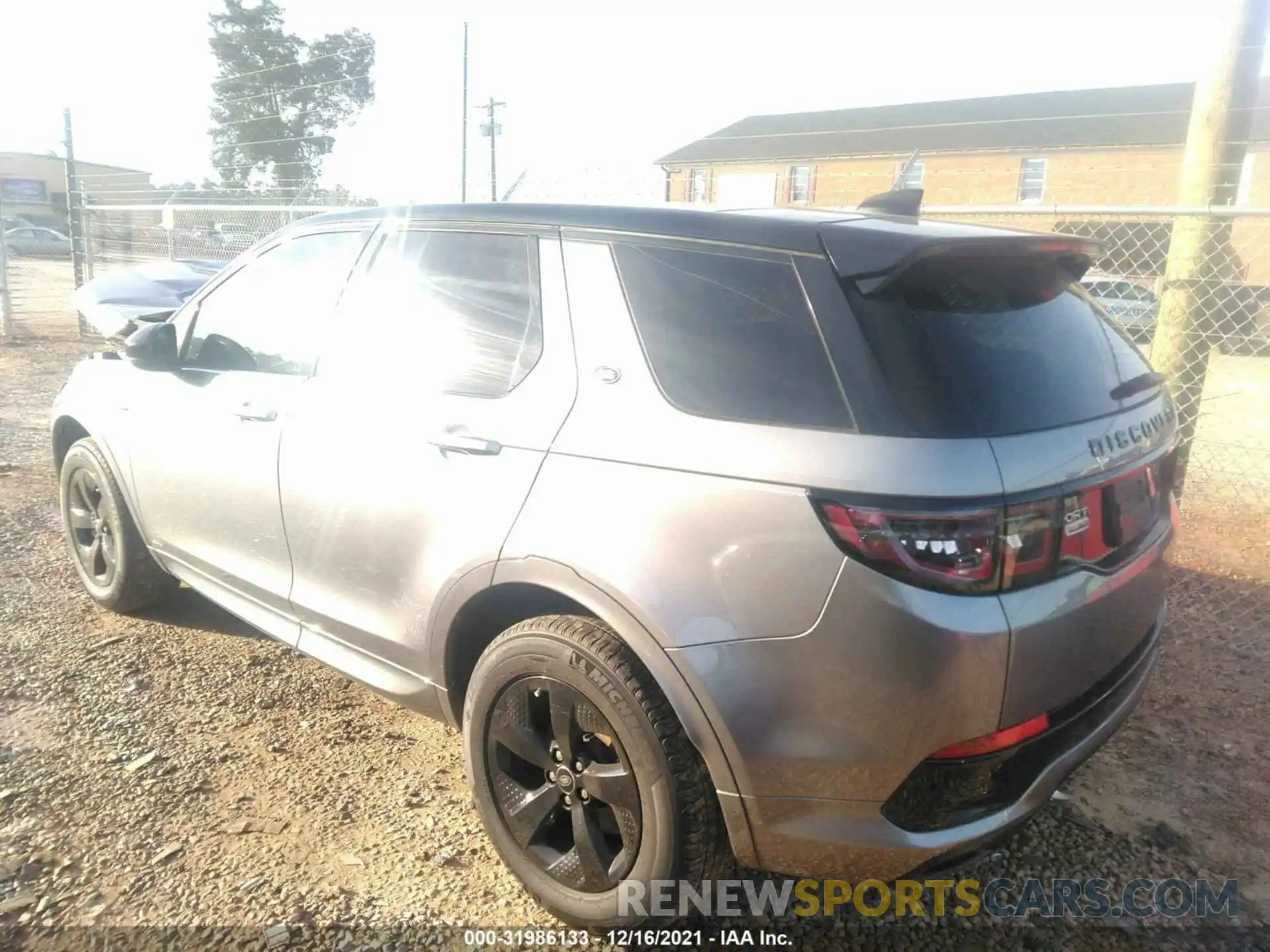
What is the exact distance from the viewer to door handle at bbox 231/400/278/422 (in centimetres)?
293

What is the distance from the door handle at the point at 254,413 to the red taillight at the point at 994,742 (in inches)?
90.2

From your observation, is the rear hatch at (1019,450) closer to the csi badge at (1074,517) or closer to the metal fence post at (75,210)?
the csi badge at (1074,517)

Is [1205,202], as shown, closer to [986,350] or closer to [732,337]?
[986,350]

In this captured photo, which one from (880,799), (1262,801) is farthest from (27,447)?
(1262,801)

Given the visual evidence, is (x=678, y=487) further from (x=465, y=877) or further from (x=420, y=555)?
(x=465, y=877)

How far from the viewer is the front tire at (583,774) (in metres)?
1.97

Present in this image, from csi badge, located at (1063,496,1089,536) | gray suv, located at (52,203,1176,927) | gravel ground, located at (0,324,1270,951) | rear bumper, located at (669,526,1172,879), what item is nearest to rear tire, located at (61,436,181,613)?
gravel ground, located at (0,324,1270,951)

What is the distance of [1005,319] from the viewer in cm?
204

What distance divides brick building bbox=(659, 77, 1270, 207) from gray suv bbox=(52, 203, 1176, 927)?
2554cm

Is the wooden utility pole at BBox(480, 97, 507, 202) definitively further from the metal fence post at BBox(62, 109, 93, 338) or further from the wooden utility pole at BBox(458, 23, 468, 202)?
the metal fence post at BBox(62, 109, 93, 338)

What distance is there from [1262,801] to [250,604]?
3.53 meters

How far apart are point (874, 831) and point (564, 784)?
0.78 meters

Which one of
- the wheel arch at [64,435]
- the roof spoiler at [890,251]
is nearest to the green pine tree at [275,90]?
the wheel arch at [64,435]

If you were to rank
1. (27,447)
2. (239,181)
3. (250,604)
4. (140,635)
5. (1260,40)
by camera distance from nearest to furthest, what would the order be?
1. (250,604)
2. (140,635)
3. (1260,40)
4. (27,447)
5. (239,181)
